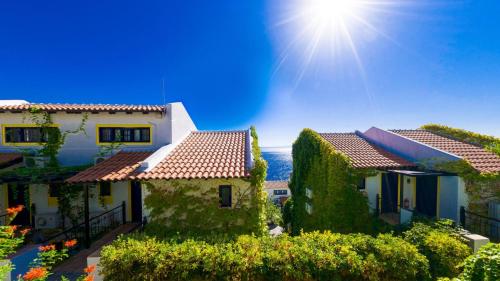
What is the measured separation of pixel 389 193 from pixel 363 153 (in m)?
2.92

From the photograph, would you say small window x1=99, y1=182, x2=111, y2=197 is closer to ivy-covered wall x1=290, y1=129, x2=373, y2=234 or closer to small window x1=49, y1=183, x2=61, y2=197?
small window x1=49, y1=183, x2=61, y2=197

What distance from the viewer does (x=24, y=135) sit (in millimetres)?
13797

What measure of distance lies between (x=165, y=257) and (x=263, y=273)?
3149mm

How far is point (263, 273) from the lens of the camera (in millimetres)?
7129

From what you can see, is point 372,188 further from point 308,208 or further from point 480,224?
point 308,208

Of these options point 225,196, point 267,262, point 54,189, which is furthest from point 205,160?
point 54,189

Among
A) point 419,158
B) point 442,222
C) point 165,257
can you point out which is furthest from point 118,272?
point 419,158

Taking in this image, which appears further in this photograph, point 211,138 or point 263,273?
point 211,138

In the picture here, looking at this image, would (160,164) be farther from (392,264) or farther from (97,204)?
(392,264)

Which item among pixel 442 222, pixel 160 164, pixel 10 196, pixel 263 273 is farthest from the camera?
pixel 10 196

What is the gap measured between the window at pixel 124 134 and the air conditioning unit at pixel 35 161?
3.13m

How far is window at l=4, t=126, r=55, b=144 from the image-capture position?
1380 cm

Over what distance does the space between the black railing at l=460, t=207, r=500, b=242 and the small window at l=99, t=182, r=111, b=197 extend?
1865cm

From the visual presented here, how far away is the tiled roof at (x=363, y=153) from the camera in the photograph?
514 inches
